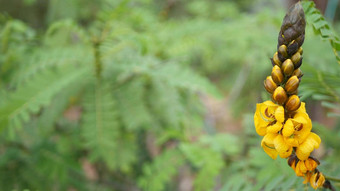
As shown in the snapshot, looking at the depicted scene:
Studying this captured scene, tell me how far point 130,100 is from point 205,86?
1.56 ft

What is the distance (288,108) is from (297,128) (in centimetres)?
6

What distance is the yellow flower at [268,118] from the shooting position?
0.65m

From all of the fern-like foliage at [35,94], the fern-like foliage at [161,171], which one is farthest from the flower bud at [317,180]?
the fern-like foliage at [35,94]

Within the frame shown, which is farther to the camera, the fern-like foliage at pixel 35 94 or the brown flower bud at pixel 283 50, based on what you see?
the fern-like foliage at pixel 35 94

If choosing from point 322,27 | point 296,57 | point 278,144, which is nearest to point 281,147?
point 278,144

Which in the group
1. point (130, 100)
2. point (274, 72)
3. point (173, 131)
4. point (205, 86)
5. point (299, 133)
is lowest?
point (173, 131)

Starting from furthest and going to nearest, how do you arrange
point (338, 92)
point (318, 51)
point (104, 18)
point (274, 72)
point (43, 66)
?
1. point (318, 51)
2. point (43, 66)
3. point (104, 18)
4. point (338, 92)
5. point (274, 72)

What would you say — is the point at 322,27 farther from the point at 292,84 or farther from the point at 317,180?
the point at 317,180

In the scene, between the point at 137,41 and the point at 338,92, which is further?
the point at 137,41

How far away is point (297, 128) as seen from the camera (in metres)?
0.68

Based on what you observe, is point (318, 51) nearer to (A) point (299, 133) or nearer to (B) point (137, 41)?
(B) point (137, 41)

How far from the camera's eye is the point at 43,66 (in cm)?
168

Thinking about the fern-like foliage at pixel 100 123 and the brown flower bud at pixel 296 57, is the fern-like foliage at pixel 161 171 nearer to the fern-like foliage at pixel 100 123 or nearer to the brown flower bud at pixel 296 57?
the fern-like foliage at pixel 100 123

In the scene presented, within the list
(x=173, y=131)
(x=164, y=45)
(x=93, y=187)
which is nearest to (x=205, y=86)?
(x=173, y=131)
